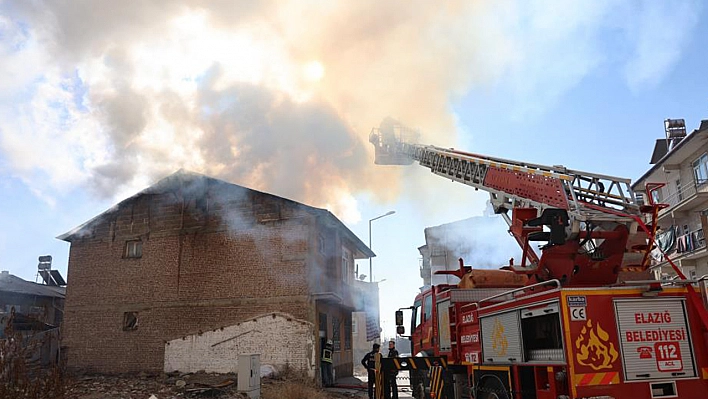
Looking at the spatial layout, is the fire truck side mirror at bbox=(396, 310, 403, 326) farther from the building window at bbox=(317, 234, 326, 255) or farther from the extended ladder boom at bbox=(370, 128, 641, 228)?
the building window at bbox=(317, 234, 326, 255)

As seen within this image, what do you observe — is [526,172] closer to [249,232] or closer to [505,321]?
[505,321]

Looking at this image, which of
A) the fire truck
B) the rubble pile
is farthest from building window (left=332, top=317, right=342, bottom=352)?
the fire truck

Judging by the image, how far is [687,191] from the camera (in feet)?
85.1

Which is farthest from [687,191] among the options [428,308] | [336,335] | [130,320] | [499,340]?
[130,320]

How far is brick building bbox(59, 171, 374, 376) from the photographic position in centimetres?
1888

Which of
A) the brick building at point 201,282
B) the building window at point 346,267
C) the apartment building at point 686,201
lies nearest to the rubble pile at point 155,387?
the brick building at point 201,282

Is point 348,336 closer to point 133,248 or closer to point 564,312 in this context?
point 133,248

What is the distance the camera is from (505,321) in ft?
24.4

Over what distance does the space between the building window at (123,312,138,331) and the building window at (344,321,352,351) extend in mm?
8687

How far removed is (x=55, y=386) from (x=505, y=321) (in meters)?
6.39

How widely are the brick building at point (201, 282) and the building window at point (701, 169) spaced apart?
55.0 feet

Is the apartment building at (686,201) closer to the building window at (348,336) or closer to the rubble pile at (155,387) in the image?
the building window at (348,336)

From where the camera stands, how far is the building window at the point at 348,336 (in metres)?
23.6

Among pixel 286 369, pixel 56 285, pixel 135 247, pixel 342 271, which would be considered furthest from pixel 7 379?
pixel 56 285
